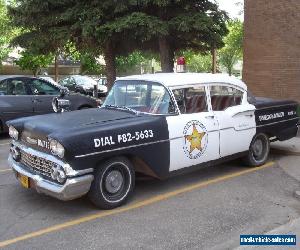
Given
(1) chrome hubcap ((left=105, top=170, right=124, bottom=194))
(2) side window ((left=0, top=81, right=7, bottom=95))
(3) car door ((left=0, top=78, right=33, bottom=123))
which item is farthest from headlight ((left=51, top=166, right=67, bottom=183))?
(2) side window ((left=0, top=81, right=7, bottom=95))

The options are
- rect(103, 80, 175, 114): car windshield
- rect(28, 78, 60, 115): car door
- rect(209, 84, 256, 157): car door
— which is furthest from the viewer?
rect(28, 78, 60, 115): car door

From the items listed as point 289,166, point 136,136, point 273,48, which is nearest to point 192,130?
point 136,136

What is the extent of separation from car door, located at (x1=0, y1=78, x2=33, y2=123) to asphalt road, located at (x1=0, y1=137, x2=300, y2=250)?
418 centimetres

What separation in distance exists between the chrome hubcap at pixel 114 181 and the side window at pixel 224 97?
2.00 m

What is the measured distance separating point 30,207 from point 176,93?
2.55 metres

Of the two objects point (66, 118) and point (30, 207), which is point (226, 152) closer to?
point (66, 118)

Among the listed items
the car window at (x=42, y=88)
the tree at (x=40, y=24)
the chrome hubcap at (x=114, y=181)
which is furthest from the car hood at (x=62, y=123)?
the tree at (x=40, y=24)

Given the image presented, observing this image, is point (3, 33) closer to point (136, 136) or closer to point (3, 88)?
point (3, 88)

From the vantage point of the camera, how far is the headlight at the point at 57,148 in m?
5.23

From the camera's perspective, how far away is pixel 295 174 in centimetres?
744

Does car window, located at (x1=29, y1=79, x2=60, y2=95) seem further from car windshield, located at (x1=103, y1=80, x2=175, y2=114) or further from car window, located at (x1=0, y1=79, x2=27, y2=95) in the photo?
car windshield, located at (x1=103, y1=80, x2=175, y2=114)

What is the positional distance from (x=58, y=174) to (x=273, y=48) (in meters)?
11.3

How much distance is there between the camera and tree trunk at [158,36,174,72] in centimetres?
1608

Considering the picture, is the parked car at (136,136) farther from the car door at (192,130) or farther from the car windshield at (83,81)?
the car windshield at (83,81)
